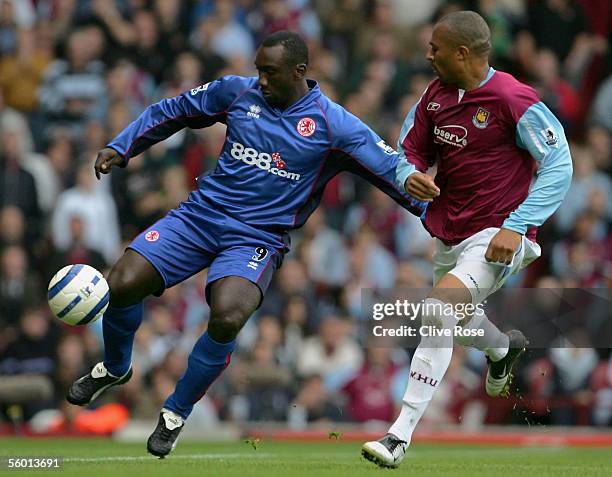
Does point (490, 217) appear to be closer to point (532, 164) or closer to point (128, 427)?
point (532, 164)

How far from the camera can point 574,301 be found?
15523 millimetres

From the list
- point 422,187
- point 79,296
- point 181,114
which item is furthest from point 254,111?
point 79,296

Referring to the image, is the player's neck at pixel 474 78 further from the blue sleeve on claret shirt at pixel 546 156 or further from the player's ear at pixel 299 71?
the player's ear at pixel 299 71

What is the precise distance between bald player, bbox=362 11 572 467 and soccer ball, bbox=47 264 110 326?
2.05 meters

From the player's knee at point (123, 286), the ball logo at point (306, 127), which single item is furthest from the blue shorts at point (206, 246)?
the ball logo at point (306, 127)

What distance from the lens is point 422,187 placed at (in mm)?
9070

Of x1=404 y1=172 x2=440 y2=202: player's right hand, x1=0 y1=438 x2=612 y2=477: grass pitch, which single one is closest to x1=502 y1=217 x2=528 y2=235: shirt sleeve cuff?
x1=404 y1=172 x2=440 y2=202: player's right hand

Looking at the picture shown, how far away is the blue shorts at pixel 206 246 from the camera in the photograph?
968 cm

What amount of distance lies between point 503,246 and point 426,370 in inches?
36.1

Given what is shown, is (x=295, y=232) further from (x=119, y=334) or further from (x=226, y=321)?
(x=226, y=321)

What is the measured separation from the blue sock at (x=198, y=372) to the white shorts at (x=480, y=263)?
1.59 m

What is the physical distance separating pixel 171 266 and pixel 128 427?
5194 mm

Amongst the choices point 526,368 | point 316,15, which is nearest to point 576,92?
point 316,15

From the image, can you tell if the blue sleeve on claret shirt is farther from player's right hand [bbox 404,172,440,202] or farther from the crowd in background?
the crowd in background
